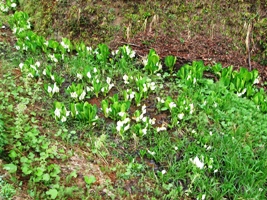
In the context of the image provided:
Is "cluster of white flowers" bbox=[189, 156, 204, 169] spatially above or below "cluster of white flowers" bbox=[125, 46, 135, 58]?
below

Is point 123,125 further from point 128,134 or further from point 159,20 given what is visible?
point 159,20

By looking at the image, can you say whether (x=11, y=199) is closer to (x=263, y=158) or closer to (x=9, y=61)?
(x=263, y=158)

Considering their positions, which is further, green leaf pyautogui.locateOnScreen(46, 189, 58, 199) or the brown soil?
the brown soil

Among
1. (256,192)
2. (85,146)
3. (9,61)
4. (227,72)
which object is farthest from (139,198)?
(9,61)

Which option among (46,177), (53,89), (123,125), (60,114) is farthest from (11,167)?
(53,89)

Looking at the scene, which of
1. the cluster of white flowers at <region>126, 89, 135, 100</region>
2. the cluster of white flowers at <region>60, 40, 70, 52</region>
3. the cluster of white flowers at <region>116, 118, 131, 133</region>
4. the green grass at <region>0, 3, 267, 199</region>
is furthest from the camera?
the cluster of white flowers at <region>60, 40, 70, 52</region>

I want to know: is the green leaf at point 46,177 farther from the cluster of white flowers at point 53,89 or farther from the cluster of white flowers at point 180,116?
the cluster of white flowers at point 180,116

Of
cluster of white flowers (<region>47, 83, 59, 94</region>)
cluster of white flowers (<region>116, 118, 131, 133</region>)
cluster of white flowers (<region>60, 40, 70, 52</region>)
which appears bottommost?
cluster of white flowers (<region>116, 118, 131, 133</region>)

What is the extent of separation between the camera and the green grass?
2779 millimetres

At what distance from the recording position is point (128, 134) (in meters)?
3.38

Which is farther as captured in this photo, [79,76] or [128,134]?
[79,76]

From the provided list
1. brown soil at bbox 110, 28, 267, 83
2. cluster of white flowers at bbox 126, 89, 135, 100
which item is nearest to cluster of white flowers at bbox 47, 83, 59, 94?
cluster of white flowers at bbox 126, 89, 135, 100

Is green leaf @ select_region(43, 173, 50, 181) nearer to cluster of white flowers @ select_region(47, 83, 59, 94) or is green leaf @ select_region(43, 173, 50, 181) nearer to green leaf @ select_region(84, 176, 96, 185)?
green leaf @ select_region(84, 176, 96, 185)

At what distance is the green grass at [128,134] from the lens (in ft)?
9.12
